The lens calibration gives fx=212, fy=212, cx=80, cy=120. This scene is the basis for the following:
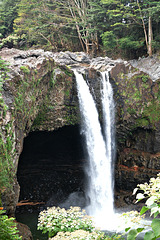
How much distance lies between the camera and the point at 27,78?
859 cm

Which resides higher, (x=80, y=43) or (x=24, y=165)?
(x=80, y=43)

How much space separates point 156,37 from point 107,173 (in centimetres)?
1166

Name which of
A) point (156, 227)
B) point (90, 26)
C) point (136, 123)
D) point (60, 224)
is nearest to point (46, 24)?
point (90, 26)

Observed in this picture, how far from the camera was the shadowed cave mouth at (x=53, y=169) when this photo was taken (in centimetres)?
1295

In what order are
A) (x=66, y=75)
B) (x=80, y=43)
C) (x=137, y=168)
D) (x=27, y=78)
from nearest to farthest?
(x=27, y=78), (x=66, y=75), (x=137, y=168), (x=80, y=43)

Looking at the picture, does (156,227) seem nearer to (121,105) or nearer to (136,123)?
(136,123)

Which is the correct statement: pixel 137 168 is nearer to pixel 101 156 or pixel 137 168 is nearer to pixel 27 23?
pixel 101 156

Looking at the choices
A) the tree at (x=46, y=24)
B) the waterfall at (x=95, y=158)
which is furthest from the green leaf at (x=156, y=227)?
the tree at (x=46, y=24)

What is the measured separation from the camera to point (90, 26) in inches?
779

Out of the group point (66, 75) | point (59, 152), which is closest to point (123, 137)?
point (59, 152)

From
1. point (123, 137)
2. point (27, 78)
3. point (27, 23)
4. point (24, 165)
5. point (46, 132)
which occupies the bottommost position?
point (24, 165)

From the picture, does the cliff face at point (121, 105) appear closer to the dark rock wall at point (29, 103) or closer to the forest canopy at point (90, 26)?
the dark rock wall at point (29, 103)

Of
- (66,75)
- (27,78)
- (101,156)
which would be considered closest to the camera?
(27,78)

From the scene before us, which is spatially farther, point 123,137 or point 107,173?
point 123,137
